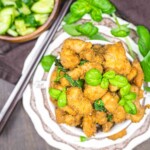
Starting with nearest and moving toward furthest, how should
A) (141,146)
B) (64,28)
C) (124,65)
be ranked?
(124,65), (64,28), (141,146)

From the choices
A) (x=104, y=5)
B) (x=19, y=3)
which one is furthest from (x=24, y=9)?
(x=104, y=5)

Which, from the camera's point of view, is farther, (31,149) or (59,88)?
(31,149)

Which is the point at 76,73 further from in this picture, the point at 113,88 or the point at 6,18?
the point at 6,18

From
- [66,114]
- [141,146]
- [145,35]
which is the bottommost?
[141,146]

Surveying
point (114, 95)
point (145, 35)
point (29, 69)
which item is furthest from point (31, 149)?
point (145, 35)

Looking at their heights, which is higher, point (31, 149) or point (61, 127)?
point (61, 127)

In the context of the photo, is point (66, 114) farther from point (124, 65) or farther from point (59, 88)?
point (124, 65)
